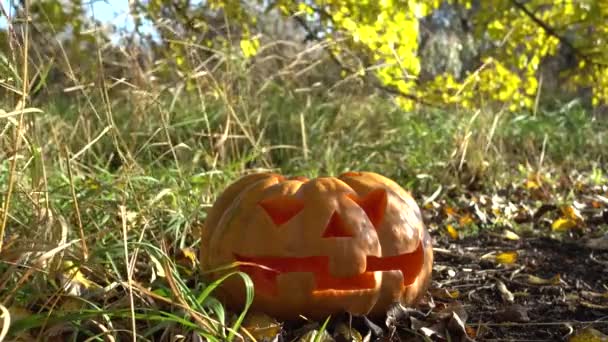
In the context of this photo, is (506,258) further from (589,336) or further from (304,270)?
(304,270)

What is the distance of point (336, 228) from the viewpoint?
1.88 meters

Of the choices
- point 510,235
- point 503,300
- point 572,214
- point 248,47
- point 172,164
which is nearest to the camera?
point 503,300

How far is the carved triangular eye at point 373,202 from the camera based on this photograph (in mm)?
1942

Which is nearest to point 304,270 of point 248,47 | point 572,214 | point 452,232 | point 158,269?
point 158,269

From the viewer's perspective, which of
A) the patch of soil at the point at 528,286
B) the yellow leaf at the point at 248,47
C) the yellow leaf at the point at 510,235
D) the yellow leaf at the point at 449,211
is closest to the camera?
the patch of soil at the point at 528,286

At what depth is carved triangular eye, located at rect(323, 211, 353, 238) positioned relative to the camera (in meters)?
1.84

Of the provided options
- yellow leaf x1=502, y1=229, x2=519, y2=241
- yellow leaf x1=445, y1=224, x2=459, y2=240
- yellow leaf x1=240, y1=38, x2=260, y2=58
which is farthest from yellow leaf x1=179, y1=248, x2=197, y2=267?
yellow leaf x1=240, y1=38, x2=260, y2=58

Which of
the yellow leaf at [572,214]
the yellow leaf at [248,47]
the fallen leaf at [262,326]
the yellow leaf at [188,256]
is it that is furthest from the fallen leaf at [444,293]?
the yellow leaf at [248,47]

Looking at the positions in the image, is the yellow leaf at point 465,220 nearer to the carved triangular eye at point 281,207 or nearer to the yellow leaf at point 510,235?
the yellow leaf at point 510,235

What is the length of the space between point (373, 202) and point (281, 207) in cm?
26

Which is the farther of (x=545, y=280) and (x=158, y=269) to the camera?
(x=545, y=280)

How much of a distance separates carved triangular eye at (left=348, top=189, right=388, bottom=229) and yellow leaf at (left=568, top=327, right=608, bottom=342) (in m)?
0.59

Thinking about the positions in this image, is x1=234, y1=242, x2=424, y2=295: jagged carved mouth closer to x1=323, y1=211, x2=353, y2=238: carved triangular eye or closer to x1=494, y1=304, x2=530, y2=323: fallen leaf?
x1=323, y1=211, x2=353, y2=238: carved triangular eye

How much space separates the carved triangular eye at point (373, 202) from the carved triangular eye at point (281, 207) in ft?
0.49
